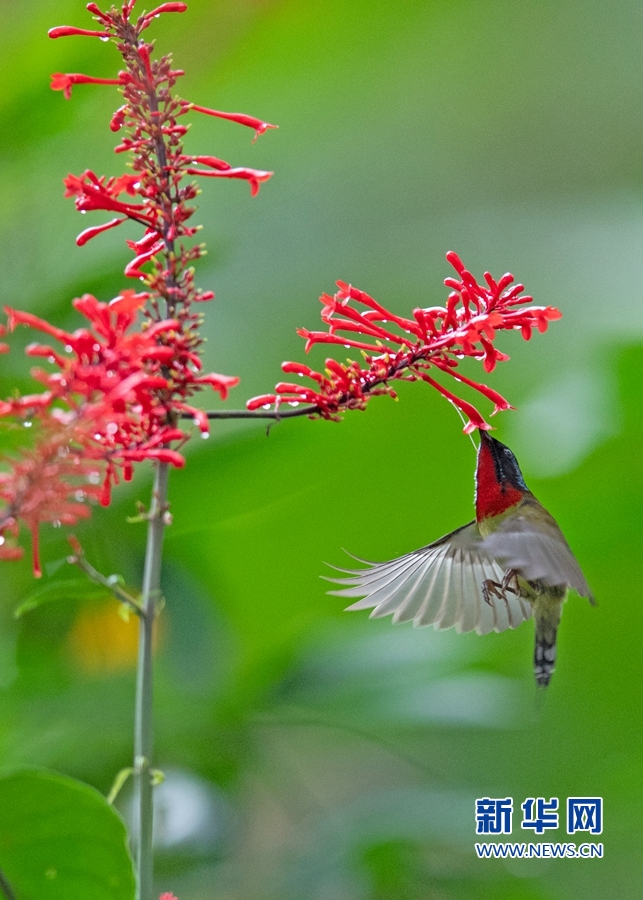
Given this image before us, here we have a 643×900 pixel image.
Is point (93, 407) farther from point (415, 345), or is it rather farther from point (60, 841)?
point (60, 841)

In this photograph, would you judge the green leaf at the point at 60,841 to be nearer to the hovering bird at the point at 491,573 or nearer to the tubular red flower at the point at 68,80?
the hovering bird at the point at 491,573

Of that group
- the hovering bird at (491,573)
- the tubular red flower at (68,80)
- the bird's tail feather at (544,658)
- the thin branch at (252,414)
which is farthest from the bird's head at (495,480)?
the tubular red flower at (68,80)

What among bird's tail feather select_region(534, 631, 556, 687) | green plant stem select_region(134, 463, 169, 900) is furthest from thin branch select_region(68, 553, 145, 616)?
bird's tail feather select_region(534, 631, 556, 687)

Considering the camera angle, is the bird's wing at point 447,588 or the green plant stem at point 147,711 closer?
the green plant stem at point 147,711

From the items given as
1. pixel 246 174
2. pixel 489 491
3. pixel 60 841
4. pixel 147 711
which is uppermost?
pixel 246 174

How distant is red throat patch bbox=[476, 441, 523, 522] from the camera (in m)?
0.78

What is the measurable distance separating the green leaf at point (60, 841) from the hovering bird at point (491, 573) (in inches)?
9.1

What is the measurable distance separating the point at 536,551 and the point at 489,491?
0.25 ft

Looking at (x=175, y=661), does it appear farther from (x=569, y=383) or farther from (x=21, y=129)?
(x=21, y=129)

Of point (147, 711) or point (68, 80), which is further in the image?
point (68, 80)

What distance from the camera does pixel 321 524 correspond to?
147 cm

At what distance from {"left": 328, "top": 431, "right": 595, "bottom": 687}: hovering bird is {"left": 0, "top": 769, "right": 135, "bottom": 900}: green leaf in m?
0.23

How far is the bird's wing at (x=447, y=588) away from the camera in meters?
0.78

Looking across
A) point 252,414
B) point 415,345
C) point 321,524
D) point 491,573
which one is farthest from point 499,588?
point 321,524
